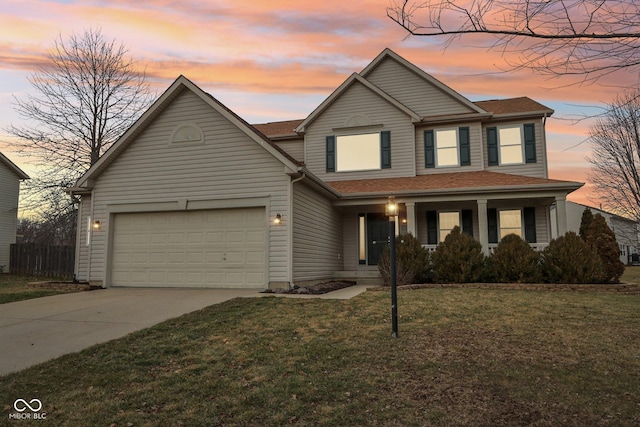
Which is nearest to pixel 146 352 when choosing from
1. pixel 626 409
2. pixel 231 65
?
pixel 626 409

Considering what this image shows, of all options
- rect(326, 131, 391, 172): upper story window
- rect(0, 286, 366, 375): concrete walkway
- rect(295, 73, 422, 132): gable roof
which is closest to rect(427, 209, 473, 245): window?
rect(326, 131, 391, 172): upper story window

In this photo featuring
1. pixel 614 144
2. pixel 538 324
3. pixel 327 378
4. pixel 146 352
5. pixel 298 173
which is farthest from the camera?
pixel 614 144

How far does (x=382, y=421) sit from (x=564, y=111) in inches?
126

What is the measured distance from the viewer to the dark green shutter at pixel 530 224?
49.5 ft

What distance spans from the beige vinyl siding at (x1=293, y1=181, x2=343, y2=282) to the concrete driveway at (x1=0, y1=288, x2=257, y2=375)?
214 cm

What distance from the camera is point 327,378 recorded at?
4.57 metres

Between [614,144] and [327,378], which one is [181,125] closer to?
[327,378]

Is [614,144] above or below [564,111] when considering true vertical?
above

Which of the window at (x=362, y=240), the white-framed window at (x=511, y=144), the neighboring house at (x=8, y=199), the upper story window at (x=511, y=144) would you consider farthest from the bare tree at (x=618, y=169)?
the neighboring house at (x=8, y=199)

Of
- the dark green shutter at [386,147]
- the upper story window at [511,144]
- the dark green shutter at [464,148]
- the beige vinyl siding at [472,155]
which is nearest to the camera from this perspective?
the upper story window at [511,144]

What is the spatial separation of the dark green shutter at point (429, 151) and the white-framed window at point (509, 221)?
10.4ft

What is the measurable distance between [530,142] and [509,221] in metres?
3.23

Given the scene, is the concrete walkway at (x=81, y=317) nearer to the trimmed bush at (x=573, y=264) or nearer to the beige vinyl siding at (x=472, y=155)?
the trimmed bush at (x=573, y=264)

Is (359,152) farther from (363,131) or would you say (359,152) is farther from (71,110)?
(71,110)
